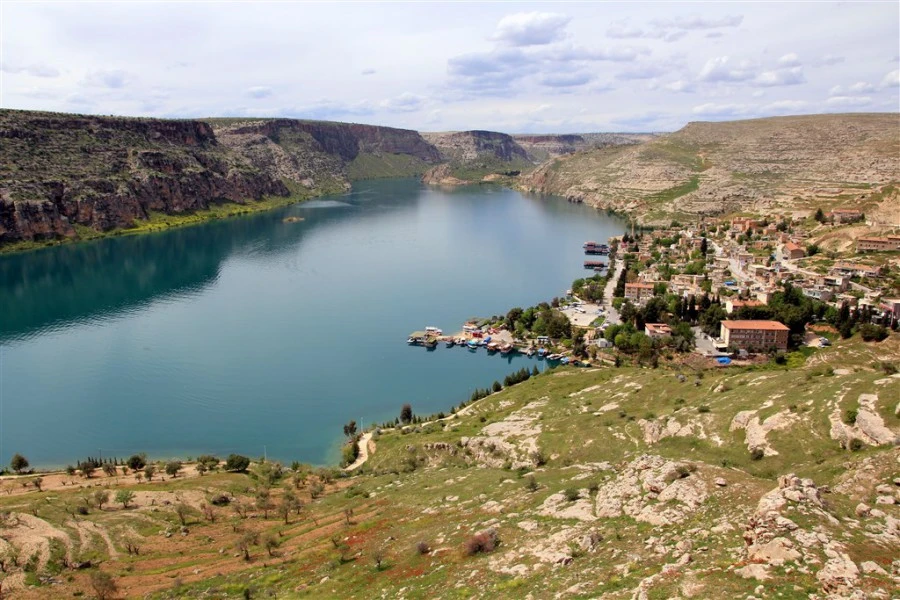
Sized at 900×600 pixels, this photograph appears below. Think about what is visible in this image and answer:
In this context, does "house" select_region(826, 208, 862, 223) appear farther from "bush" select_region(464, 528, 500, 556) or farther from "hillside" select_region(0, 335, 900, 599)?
"bush" select_region(464, 528, 500, 556)

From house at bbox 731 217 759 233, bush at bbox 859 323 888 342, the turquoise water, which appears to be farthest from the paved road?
house at bbox 731 217 759 233

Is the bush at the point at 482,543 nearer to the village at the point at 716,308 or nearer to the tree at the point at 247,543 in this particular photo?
the tree at the point at 247,543

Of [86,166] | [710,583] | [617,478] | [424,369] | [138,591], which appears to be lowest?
[424,369]

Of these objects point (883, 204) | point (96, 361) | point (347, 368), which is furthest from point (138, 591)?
point (883, 204)

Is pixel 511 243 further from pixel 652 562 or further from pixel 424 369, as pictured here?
pixel 652 562

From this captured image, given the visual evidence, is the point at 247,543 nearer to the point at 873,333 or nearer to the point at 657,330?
the point at 657,330

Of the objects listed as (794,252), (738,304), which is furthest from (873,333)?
(794,252)
